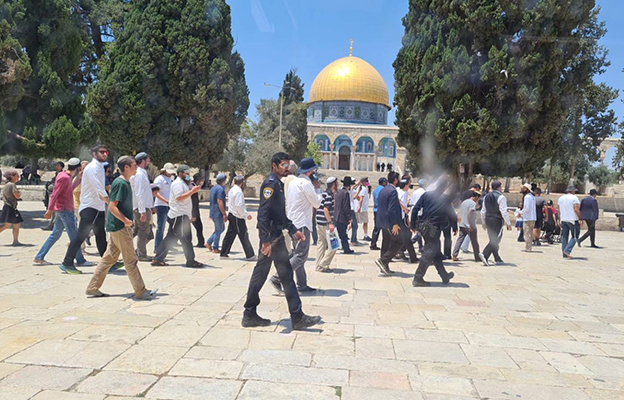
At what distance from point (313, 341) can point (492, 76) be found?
764 inches

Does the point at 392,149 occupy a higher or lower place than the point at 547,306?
higher

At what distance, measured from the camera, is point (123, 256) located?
5434 mm

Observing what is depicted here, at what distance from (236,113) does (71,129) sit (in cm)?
1107

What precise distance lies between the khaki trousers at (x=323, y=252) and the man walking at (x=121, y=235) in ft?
9.63

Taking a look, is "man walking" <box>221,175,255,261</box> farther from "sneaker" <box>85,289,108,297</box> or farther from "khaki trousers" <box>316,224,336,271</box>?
"sneaker" <box>85,289,108,297</box>

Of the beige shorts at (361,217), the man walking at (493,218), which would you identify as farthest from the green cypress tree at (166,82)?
the man walking at (493,218)

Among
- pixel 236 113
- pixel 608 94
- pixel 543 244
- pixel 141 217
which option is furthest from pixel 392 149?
pixel 141 217

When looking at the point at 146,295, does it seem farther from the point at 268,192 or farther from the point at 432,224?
the point at 432,224

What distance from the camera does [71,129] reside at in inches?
574

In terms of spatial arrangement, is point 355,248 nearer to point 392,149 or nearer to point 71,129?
point 71,129

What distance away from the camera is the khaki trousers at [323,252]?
7684mm

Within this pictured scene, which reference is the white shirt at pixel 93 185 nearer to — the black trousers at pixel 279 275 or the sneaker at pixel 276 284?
the sneaker at pixel 276 284

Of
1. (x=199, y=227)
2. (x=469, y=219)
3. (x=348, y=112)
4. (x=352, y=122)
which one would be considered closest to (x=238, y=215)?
(x=199, y=227)

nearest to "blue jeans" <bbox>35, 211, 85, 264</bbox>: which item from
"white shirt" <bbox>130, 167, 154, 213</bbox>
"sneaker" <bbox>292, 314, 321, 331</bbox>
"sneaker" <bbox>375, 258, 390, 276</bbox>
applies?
"white shirt" <bbox>130, 167, 154, 213</bbox>
